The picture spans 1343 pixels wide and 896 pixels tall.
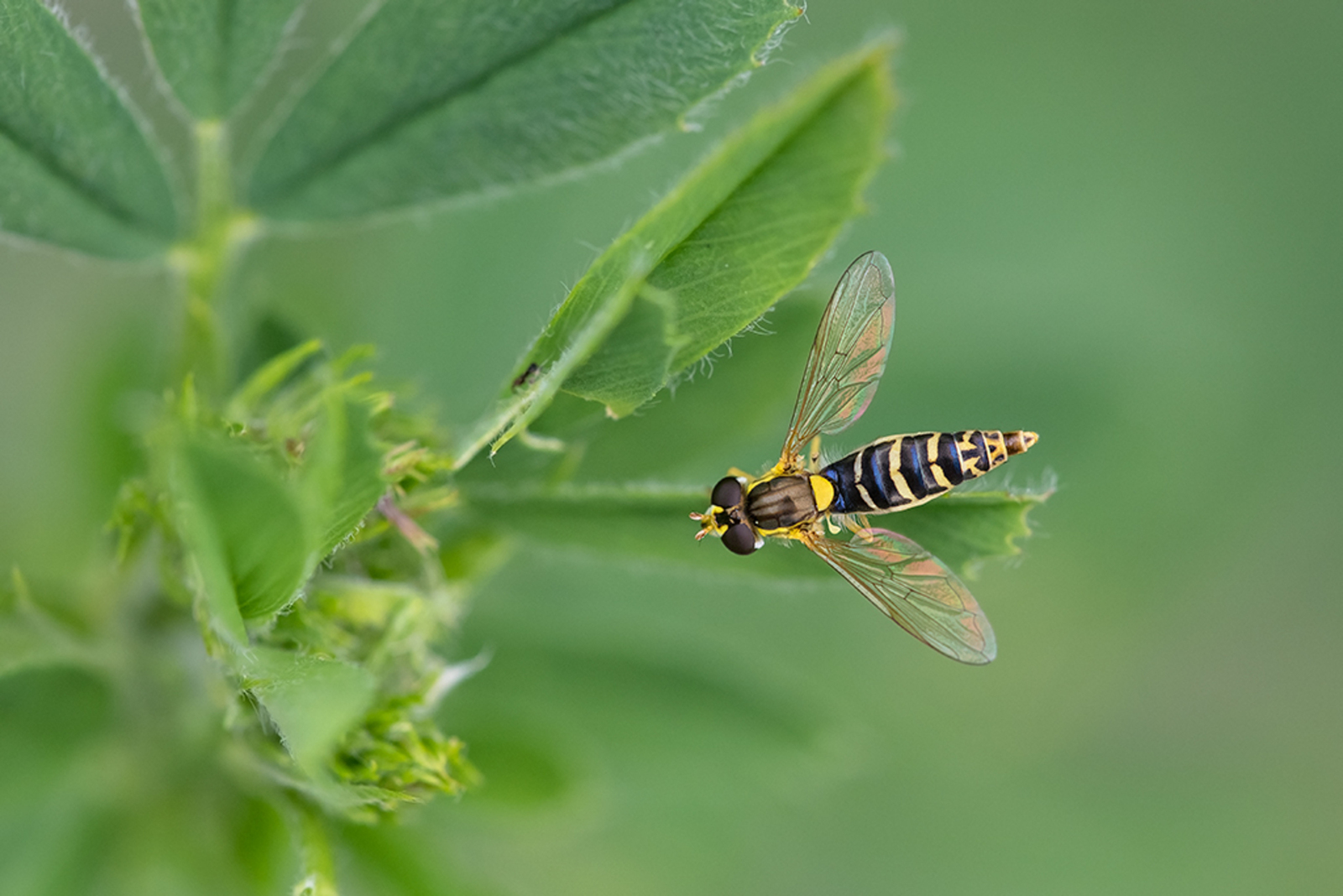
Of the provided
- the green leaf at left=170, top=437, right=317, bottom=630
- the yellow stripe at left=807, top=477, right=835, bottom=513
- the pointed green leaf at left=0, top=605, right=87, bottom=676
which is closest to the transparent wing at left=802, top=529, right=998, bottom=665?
the yellow stripe at left=807, top=477, right=835, bottom=513

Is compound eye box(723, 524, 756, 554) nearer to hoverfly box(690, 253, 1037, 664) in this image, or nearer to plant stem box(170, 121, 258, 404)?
hoverfly box(690, 253, 1037, 664)

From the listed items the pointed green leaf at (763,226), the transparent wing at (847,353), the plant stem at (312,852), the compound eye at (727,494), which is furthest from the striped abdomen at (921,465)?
the plant stem at (312,852)

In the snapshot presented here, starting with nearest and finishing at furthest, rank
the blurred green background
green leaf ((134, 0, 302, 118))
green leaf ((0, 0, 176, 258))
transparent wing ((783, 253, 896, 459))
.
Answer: green leaf ((0, 0, 176, 258)), green leaf ((134, 0, 302, 118)), transparent wing ((783, 253, 896, 459)), the blurred green background

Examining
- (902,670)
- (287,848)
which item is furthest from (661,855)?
(287,848)

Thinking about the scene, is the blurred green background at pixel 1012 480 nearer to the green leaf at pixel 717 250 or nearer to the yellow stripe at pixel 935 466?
the yellow stripe at pixel 935 466

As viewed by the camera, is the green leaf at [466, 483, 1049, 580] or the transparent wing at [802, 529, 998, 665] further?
the transparent wing at [802, 529, 998, 665]

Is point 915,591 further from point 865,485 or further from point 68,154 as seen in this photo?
point 68,154

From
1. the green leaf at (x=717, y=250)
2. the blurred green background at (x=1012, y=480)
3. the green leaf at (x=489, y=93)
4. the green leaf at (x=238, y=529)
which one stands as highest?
the blurred green background at (x=1012, y=480)

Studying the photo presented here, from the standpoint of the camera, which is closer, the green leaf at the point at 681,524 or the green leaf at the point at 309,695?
the green leaf at the point at 309,695
